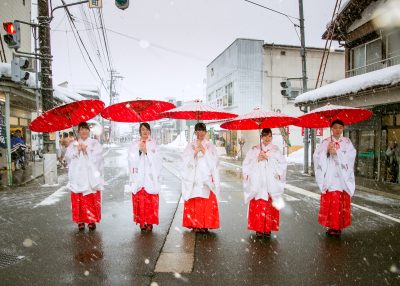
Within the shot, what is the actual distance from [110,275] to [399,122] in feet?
41.2

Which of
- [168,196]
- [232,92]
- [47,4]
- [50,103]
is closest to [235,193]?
[168,196]

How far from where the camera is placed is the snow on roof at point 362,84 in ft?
32.9

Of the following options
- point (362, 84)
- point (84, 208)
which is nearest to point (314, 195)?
point (362, 84)

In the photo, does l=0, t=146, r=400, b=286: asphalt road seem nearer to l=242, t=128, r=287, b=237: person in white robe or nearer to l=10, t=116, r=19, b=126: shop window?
l=242, t=128, r=287, b=237: person in white robe

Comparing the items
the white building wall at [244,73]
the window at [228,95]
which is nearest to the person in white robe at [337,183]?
the white building wall at [244,73]

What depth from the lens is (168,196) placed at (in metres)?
9.60

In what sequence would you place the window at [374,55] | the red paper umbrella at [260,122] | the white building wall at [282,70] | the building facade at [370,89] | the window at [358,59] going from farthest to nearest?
1. the white building wall at [282,70]
2. the window at [358,59]
3. the window at [374,55]
4. the building facade at [370,89]
5. the red paper umbrella at [260,122]

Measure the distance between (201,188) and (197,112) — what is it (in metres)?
1.41

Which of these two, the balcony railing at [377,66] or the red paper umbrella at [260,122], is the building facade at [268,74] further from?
the red paper umbrella at [260,122]

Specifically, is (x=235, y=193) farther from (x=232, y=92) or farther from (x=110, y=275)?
(x=232, y=92)

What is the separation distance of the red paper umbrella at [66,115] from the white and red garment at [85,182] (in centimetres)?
50

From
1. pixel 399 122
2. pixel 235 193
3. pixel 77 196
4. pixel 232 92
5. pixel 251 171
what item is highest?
pixel 232 92

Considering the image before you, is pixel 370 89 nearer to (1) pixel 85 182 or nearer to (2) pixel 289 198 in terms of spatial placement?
(2) pixel 289 198

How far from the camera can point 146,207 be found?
5.77 m
